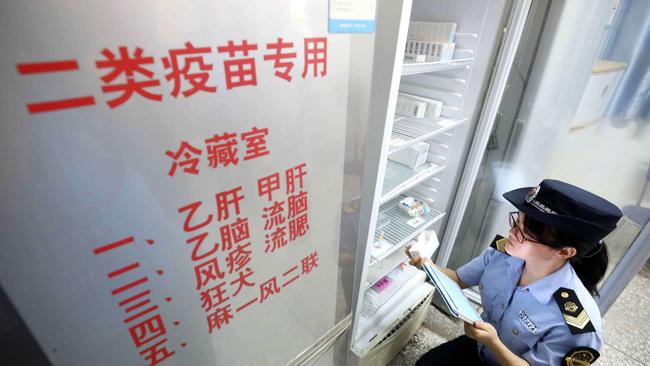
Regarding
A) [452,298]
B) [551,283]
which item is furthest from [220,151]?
[551,283]

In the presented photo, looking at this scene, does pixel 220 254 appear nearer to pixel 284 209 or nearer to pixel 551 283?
pixel 284 209

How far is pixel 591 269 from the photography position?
1.11 metres

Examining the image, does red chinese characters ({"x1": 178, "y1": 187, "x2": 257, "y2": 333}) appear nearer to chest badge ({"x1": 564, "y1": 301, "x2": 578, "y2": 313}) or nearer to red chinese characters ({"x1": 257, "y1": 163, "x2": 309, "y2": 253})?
red chinese characters ({"x1": 257, "y1": 163, "x2": 309, "y2": 253})

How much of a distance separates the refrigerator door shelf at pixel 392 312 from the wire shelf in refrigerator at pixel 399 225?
0.91ft

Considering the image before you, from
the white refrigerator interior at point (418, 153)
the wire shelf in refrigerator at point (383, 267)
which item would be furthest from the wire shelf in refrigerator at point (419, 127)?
the wire shelf in refrigerator at point (383, 267)

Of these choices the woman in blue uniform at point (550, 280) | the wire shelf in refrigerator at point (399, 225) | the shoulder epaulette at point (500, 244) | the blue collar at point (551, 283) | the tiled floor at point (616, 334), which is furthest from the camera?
the tiled floor at point (616, 334)

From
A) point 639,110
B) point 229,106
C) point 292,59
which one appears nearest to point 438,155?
point 639,110

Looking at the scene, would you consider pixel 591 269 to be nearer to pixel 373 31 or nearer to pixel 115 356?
pixel 373 31

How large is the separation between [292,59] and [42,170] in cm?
44

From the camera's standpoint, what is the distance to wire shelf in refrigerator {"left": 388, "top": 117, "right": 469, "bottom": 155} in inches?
49.7

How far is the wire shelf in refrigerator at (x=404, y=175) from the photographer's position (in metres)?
1.34

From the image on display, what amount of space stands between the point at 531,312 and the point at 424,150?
87 centimetres

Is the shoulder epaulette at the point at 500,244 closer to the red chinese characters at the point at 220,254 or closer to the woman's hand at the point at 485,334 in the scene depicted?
the woman's hand at the point at 485,334

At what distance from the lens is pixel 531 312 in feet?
3.50
